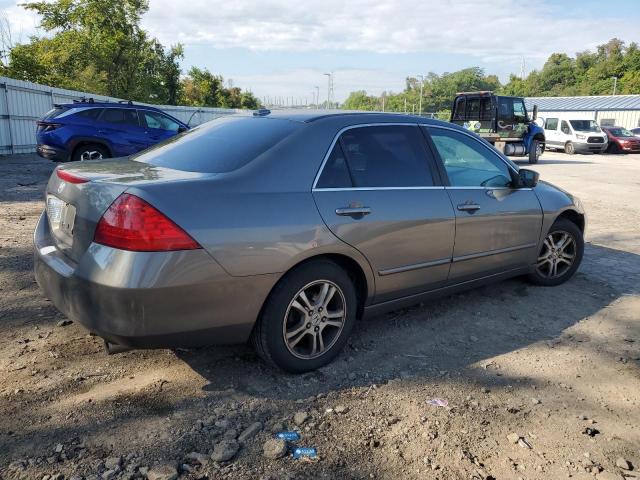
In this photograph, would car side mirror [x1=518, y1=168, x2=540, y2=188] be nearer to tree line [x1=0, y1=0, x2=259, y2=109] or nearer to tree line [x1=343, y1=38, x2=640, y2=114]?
tree line [x1=0, y1=0, x2=259, y2=109]

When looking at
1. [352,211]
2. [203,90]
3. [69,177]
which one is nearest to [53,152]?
[69,177]

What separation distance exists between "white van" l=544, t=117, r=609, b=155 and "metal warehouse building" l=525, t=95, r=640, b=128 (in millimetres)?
15126

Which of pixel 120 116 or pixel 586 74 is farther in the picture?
pixel 586 74

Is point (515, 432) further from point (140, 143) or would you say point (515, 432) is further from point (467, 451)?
point (140, 143)

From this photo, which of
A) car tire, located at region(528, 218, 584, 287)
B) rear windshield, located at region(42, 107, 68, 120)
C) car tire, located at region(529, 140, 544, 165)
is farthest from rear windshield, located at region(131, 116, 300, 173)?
car tire, located at region(529, 140, 544, 165)

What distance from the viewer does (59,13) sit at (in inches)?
1432

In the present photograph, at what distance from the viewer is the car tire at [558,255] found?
200 inches

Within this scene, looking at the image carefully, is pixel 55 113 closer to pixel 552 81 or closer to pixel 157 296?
pixel 157 296

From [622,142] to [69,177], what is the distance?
102ft

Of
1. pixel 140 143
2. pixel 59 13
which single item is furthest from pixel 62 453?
pixel 59 13

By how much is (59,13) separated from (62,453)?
41177 mm

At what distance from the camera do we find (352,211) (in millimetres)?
3320

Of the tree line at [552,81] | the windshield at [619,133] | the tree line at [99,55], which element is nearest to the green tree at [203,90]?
the tree line at [99,55]

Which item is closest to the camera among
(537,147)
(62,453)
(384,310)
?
(62,453)
